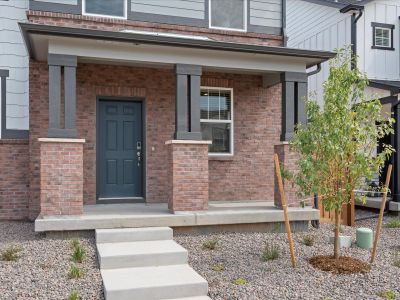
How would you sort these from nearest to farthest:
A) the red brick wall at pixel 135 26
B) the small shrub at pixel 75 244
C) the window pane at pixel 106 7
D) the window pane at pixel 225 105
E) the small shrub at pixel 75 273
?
1. the small shrub at pixel 75 273
2. the small shrub at pixel 75 244
3. the red brick wall at pixel 135 26
4. the window pane at pixel 106 7
5. the window pane at pixel 225 105

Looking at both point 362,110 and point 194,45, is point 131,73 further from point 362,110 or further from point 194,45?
point 362,110

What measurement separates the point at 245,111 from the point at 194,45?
2.78 metres

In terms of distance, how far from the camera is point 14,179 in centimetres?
816

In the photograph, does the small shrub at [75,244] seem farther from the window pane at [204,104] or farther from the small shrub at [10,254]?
the window pane at [204,104]

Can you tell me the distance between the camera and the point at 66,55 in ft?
21.8

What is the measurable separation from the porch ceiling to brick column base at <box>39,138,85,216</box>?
60.3 inches

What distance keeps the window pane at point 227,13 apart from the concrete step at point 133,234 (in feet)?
16.7

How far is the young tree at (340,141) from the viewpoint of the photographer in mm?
5133

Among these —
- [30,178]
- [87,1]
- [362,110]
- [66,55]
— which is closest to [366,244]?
[362,110]

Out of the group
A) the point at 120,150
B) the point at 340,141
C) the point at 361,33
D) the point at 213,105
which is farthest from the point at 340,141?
the point at 361,33

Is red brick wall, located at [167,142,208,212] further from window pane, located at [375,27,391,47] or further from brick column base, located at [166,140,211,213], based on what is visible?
window pane, located at [375,27,391,47]

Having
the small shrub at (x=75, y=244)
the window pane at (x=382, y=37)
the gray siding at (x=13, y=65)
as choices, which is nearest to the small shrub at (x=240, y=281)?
the small shrub at (x=75, y=244)

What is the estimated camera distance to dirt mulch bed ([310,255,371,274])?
5227 mm

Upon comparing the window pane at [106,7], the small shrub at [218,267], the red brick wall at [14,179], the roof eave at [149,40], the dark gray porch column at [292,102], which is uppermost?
the window pane at [106,7]
